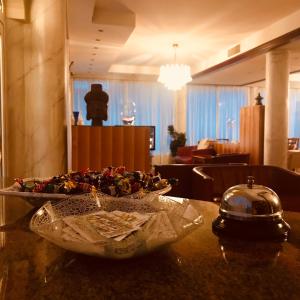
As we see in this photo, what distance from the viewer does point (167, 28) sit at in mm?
5883

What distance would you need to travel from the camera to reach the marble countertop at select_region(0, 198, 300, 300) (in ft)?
2.14

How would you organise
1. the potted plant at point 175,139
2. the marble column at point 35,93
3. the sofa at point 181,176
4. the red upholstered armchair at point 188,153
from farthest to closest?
1. the potted plant at point 175,139
2. the red upholstered armchair at point 188,153
3. the sofa at point 181,176
4. the marble column at point 35,93

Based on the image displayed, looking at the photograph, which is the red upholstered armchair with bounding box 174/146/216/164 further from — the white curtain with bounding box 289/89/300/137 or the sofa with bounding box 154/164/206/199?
the white curtain with bounding box 289/89/300/137

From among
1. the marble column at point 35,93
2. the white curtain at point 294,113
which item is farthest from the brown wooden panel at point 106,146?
the white curtain at point 294,113

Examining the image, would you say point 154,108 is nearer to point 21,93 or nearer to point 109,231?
point 21,93

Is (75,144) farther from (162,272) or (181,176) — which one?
(162,272)

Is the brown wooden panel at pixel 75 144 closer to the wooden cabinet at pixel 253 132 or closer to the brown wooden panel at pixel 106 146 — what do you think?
the brown wooden panel at pixel 106 146

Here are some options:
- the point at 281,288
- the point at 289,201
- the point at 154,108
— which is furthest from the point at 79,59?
the point at 281,288

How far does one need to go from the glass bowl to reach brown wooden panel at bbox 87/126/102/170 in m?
2.58

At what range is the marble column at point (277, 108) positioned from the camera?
604 centimetres

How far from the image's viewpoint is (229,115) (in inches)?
453

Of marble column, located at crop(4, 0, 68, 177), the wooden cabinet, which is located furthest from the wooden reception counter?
the wooden cabinet

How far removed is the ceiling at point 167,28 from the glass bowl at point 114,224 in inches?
146

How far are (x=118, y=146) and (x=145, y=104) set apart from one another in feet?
22.9
